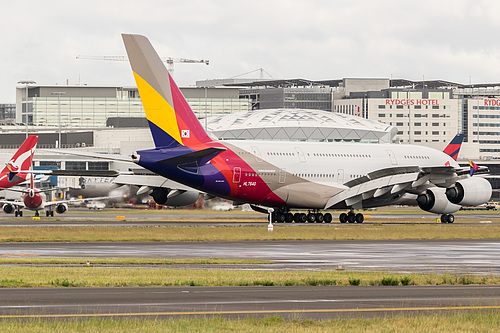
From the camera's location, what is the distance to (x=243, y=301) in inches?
766

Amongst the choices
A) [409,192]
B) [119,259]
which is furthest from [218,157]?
[119,259]

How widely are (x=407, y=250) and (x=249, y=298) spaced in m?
19.8

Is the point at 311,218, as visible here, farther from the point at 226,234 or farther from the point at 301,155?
the point at 226,234

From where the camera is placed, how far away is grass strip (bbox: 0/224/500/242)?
45812mm

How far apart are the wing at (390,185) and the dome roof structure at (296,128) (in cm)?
11369

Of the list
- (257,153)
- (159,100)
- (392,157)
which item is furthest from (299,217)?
(159,100)

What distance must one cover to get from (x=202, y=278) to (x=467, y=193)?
44.4 meters

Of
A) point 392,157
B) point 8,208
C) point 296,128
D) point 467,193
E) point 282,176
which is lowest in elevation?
point 8,208

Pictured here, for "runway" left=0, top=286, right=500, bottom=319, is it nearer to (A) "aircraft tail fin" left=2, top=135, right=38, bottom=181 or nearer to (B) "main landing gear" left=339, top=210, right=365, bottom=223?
(B) "main landing gear" left=339, top=210, right=365, bottom=223

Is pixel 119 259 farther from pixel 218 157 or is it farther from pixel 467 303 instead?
pixel 218 157

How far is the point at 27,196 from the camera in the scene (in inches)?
3302

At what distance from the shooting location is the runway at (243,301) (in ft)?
57.1

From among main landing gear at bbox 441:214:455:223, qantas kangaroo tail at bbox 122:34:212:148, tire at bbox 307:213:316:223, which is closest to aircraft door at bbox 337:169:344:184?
tire at bbox 307:213:316:223

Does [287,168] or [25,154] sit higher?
[25,154]
